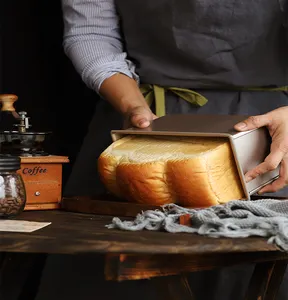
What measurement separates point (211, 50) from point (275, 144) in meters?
0.41

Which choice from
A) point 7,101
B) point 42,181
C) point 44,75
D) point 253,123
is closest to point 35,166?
point 42,181

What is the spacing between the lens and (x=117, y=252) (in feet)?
3.61

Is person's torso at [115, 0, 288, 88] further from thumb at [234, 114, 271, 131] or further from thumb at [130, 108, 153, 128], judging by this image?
thumb at [234, 114, 271, 131]

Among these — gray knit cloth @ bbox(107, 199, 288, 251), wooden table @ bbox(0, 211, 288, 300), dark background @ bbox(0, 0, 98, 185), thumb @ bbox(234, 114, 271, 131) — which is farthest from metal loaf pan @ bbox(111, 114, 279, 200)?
dark background @ bbox(0, 0, 98, 185)

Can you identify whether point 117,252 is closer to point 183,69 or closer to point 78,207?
point 78,207

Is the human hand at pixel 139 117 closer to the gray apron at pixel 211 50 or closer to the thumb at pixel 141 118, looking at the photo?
the thumb at pixel 141 118

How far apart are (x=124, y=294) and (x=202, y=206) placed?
0.43m

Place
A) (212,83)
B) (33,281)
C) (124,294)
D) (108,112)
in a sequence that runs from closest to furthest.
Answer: (124,294) < (212,83) < (108,112) < (33,281)

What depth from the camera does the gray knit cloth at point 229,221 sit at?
4.02ft

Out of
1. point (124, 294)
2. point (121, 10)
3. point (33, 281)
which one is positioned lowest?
point (33, 281)

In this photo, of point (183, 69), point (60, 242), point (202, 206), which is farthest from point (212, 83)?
point (60, 242)

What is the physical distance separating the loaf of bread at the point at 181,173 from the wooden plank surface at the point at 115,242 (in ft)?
0.65

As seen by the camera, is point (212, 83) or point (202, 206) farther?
point (212, 83)

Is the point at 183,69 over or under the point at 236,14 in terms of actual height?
under
